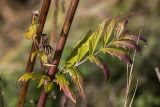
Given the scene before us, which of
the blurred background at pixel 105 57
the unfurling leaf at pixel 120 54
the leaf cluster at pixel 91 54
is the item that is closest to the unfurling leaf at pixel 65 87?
the leaf cluster at pixel 91 54

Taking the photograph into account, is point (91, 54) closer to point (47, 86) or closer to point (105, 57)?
point (47, 86)

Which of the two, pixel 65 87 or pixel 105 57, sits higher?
pixel 65 87

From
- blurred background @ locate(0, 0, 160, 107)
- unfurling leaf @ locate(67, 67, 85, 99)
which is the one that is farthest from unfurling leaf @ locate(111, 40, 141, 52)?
blurred background @ locate(0, 0, 160, 107)

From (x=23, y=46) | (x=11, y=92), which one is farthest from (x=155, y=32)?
(x=11, y=92)

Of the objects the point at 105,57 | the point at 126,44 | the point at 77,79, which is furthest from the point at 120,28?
the point at 105,57

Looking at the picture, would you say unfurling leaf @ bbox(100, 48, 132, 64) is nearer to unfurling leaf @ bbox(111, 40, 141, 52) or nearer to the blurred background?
unfurling leaf @ bbox(111, 40, 141, 52)

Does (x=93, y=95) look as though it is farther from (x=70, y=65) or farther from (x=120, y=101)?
(x=70, y=65)

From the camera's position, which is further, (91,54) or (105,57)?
(105,57)

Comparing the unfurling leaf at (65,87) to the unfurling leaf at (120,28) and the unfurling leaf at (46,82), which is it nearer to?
the unfurling leaf at (46,82)
